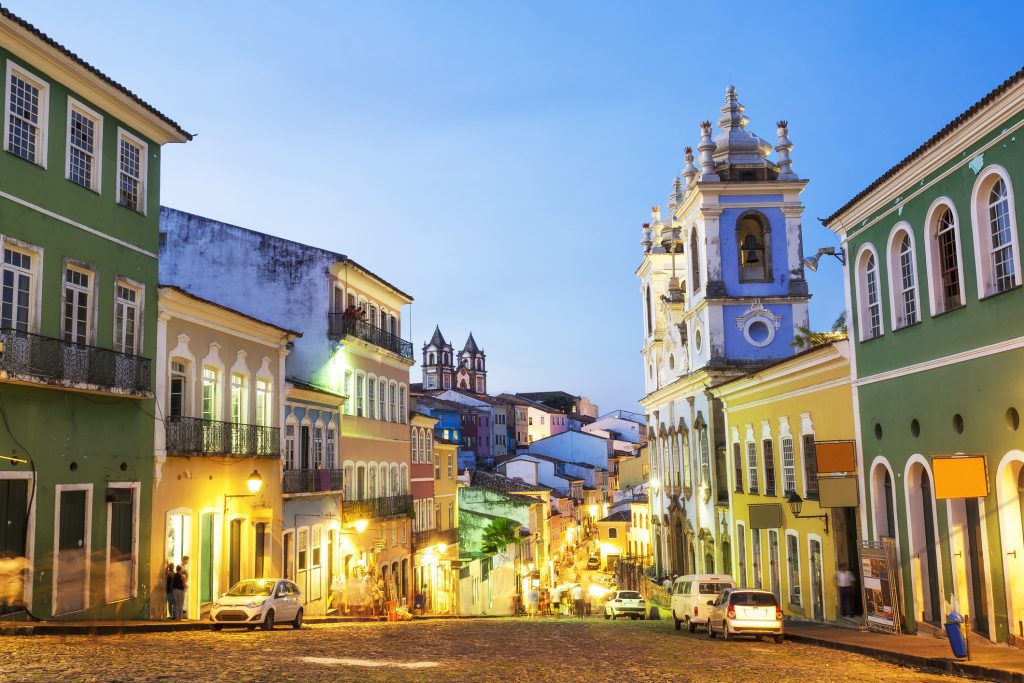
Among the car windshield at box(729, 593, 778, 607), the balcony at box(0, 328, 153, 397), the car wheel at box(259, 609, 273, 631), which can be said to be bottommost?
the car wheel at box(259, 609, 273, 631)

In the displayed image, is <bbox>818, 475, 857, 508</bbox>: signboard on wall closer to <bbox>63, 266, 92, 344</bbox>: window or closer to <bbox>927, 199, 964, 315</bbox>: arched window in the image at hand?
<bbox>927, 199, 964, 315</bbox>: arched window

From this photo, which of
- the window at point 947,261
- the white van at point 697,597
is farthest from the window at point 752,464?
the window at point 947,261

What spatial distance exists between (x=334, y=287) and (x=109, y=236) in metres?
16.4

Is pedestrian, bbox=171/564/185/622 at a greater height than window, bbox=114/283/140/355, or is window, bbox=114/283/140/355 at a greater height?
window, bbox=114/283/140/355

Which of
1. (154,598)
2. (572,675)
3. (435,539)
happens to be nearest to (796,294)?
(435,539)

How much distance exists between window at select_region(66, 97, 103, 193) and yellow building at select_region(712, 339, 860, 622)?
1605cm

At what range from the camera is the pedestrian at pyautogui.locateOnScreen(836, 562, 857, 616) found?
25.4 meters

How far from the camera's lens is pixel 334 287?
124 feet

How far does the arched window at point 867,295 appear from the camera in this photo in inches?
862

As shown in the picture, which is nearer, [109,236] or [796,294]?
[109,236]

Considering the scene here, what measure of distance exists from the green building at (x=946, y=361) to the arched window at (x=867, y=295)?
2 centimetres

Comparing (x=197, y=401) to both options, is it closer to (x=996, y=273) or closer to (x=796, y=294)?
(x=996, y=273)

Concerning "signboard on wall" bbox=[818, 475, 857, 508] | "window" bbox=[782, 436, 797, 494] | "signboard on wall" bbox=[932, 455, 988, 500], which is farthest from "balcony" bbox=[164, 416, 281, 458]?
"signboard on wall" bbox=[932, 455, 988, 500]

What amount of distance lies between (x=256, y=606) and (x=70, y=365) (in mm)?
6226
